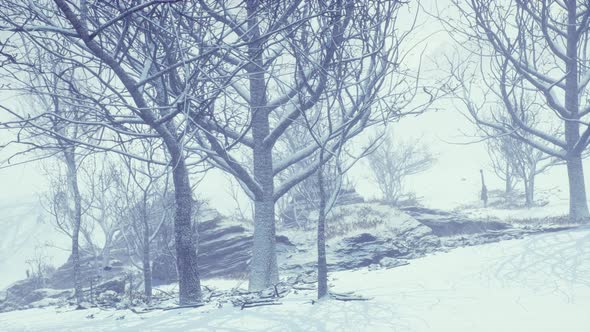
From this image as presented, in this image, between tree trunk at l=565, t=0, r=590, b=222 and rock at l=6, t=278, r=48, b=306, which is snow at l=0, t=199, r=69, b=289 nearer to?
rock at l=6, t=278, r=48, b=306

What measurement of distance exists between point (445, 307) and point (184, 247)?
3.28 meters

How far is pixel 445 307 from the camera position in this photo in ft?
13.0

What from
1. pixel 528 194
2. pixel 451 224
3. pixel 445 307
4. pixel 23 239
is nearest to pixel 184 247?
pixel 445 307

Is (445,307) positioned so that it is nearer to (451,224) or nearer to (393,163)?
(451,224)

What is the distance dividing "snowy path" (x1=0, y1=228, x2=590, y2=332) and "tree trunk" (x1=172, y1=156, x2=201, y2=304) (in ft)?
1.53

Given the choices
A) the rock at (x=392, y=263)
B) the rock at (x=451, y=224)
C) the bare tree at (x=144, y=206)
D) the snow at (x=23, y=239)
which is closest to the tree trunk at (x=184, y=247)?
the bare tree at (x=144, y=206)

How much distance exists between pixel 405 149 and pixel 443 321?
31.9 metres

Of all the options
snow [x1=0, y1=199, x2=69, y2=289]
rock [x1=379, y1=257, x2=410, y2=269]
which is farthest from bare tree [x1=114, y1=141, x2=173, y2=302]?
snow [x1=0, y1=199, x2=69, y2=289]

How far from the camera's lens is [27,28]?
3.16 metres

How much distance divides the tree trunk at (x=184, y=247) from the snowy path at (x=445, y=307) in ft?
1.53

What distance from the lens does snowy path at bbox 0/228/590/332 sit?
3.53 meters

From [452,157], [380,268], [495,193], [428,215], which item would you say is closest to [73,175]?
[380,268]

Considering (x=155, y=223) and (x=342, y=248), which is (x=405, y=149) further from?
(x=342, y=248)

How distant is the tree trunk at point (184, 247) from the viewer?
5.29 metres
